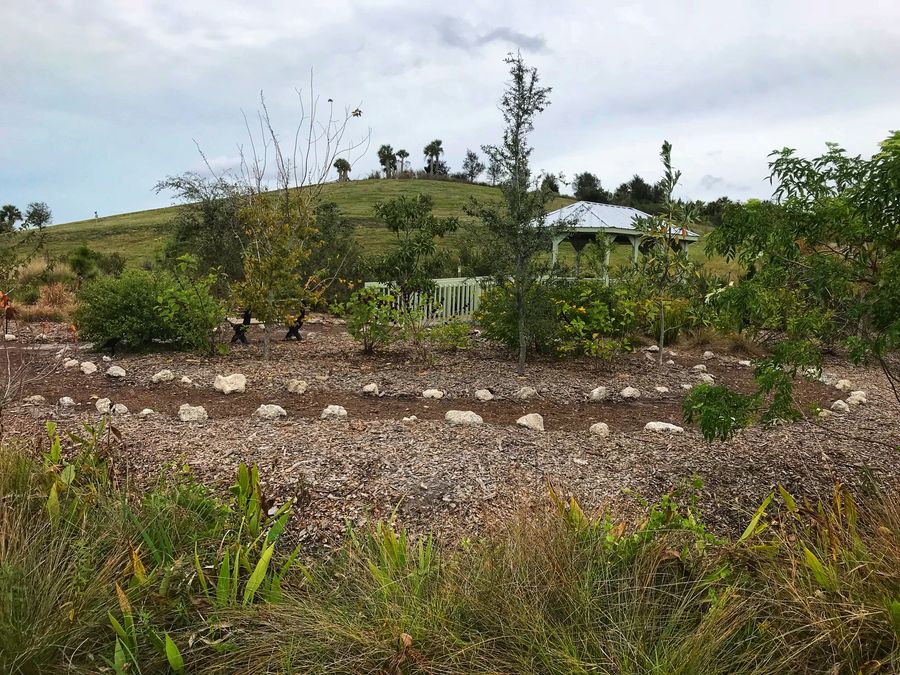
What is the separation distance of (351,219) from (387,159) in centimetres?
2431

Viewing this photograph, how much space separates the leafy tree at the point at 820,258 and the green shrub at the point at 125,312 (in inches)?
265

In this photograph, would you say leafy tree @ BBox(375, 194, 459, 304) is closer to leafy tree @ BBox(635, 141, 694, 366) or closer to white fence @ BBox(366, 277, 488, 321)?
white fence @ BBox(366, 277, 488, 321)

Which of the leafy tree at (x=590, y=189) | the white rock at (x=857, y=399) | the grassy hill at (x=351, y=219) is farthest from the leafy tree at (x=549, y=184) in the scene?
the leafy tree at (x=590, y=189)

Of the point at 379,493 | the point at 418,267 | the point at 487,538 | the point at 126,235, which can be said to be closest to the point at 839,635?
the point at 487,538

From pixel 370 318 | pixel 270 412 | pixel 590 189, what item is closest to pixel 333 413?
pixel 270 412

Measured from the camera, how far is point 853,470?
12.6 feet

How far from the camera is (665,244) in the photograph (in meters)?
8.40

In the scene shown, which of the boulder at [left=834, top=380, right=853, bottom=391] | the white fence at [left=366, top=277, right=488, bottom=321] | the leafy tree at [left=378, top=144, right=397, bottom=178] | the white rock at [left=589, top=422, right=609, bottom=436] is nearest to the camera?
the white rock at [left=589, top=422, right=609, bottom=436]

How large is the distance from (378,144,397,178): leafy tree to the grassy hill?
1.74 meters

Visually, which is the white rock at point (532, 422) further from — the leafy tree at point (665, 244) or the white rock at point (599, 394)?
the leafy tree at point (665, 244)

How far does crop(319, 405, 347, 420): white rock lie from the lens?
199 inches

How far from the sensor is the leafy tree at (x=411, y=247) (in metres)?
10.2

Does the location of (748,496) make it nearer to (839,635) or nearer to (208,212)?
(839,635)

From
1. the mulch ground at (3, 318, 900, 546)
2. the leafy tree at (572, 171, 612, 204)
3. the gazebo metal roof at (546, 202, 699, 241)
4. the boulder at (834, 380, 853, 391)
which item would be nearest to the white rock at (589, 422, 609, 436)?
the mulch ground at (3, 318, 900, 546)
